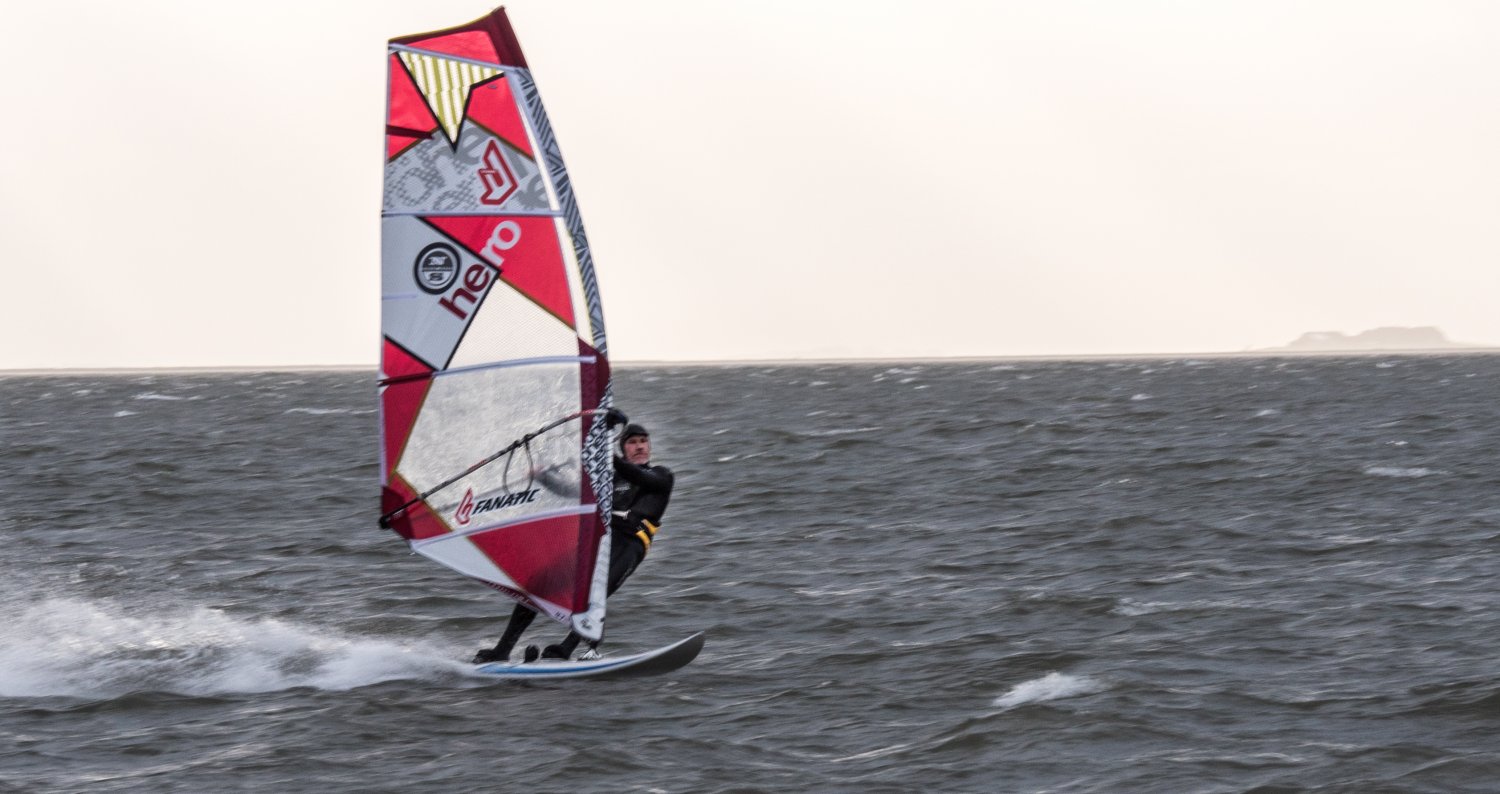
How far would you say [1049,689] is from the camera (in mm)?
11609

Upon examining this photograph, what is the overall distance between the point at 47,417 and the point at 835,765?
1991 inches

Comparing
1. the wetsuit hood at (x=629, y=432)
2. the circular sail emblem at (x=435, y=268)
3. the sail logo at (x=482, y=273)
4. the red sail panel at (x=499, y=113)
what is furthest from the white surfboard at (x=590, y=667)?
the red sail panel at (x=499, y=113)

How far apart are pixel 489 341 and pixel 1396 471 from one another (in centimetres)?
1882

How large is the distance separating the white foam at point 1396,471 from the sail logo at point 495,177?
59.6 feet

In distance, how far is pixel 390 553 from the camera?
777 inches

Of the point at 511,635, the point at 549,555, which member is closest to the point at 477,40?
the point at 549,555

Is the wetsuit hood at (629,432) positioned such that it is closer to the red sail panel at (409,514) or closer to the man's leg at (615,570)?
the man's leg at (615,570)

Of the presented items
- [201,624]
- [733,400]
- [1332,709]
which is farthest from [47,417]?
[1332,709]

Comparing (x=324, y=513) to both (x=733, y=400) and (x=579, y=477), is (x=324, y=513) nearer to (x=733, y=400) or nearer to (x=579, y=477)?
(x=579, y=477)

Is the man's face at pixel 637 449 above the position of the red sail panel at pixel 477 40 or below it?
below

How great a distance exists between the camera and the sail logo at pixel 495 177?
11.4 m

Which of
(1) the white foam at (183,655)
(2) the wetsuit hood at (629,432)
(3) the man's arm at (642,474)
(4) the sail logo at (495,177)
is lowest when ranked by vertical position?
(1) the white foam at (183,655)

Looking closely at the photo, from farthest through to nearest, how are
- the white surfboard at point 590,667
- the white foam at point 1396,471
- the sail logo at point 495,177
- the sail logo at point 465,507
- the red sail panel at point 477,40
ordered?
the white foam at point 1396,471 < the white surfboard at point 590,667 < the sail logo at point 465,507 < the sail logo at point 495,177 < the red sail panel at point 477,40

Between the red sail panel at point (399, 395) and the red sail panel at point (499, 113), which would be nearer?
the red sail panel at point (499, 113)
